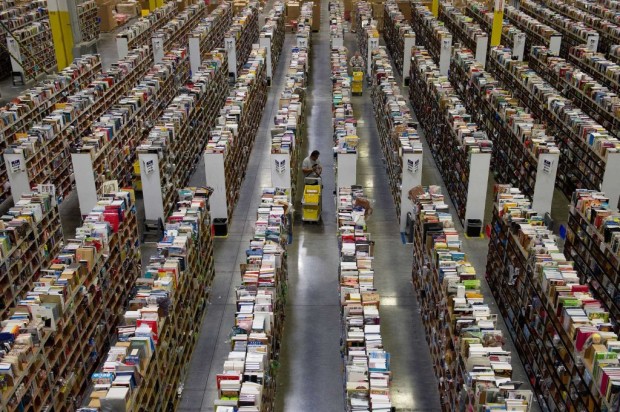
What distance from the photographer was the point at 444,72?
1093 inches

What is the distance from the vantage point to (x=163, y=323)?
10.1m

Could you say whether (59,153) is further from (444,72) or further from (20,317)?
(444,72)

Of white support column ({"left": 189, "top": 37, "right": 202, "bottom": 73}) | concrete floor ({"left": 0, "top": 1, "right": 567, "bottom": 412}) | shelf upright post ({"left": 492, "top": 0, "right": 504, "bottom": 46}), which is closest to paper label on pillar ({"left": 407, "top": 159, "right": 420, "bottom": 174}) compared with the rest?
concrete floor ({"left": 0, "top": 1, "right": 567, "bottom": 412})

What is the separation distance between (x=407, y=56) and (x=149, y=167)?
15.6 metres

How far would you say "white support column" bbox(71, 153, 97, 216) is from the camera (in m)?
15.4

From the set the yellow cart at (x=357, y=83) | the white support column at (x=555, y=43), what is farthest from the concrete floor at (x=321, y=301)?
the white support column at (x=555, y=43)

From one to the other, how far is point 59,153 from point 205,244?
6615mm

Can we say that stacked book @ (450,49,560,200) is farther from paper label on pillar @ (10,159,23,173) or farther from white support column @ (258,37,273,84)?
paper label on pillar @ (10,159,23,173)

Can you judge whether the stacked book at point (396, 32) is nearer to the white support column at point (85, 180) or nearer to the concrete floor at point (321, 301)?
the concrete floor at point (321, 301)

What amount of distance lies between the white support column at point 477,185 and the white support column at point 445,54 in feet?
41.2

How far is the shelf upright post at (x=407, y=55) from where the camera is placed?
27.6 metres

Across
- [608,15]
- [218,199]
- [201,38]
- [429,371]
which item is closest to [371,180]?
[218,199]

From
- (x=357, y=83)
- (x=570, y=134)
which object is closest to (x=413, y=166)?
(x=570, y=134)

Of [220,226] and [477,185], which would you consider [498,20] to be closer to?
[477,185]
